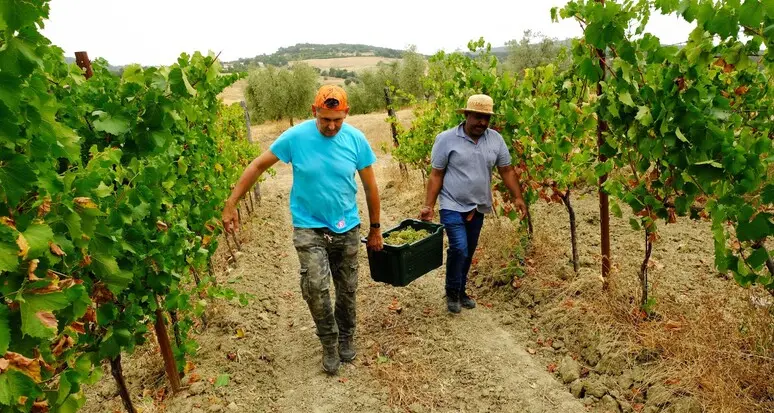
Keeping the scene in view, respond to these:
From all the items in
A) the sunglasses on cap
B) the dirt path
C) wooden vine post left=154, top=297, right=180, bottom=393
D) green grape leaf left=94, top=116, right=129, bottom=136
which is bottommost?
the dirt path

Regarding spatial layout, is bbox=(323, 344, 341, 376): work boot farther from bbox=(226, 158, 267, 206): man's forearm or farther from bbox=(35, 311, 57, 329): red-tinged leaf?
bbox=(35, 311, 57, 329): red-tinged leaf

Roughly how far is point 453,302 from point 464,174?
114 cm

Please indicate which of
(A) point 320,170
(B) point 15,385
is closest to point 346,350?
(A) point 320,170

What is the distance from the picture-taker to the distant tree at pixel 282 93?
97.7ft

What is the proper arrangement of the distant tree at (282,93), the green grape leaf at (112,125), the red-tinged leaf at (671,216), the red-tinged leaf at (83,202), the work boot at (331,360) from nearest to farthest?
the red-tinged leaf at (83,202) < the green grape leaf at (112,125) < the red-tinged leaf at (671,216) < the work boot at (331,360) < the distant tree at (282,93)

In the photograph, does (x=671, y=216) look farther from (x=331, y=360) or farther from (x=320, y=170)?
(x=331, y=360)

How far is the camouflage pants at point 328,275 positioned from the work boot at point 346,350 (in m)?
0.04

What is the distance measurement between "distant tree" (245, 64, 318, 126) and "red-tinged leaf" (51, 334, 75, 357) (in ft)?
92.0

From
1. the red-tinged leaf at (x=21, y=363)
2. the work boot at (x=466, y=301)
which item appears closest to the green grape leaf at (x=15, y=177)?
the red-tinged leaf at (x=21, y=363)

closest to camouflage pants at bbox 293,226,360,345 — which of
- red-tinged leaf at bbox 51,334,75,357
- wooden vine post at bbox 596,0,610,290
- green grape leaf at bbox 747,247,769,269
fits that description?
red-tinged leaf at bbox 51,334,75,357

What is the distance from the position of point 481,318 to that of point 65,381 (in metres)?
3.36

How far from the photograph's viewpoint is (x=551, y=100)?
17.6ft

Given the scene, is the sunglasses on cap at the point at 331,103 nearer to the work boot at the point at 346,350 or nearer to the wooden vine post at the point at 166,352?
the wooden vine post at the point at 166,352

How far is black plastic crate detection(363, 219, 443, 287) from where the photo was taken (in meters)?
4.12
